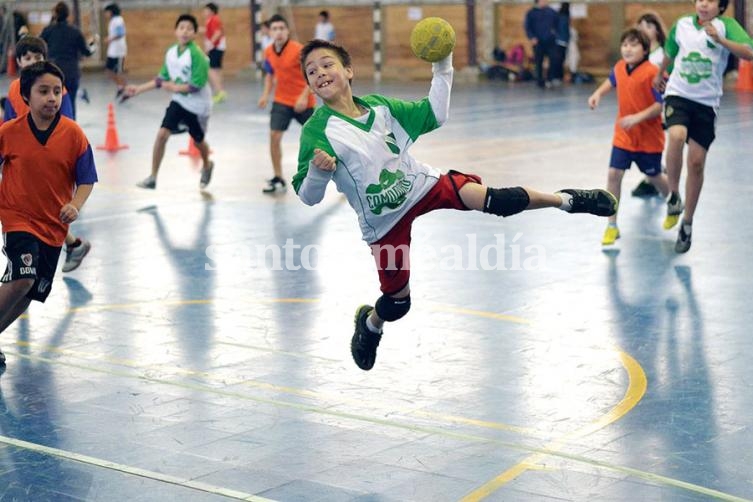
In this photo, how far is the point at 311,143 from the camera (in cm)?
789

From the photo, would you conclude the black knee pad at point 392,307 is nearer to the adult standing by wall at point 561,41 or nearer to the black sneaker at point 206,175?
the black sneaker at point 206,175

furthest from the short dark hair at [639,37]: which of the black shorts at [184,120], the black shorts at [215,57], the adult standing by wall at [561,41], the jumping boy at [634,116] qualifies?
the black shorts at [215,57]

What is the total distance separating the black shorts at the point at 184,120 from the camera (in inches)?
680

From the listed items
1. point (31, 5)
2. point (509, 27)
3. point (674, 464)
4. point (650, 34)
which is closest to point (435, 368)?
point (674, 464)

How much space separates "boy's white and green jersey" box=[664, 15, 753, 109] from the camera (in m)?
12.6

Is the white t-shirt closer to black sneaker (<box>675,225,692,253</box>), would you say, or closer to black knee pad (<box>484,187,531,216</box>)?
black sneaker (<box>675,225,692,253</box>)

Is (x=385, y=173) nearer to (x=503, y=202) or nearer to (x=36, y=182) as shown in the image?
(x=503, y=202)

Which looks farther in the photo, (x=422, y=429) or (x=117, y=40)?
(x=117, y=40)

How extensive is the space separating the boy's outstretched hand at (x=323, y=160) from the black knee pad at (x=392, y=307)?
130 centimetres

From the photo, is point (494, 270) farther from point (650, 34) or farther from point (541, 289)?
point (650, 34)

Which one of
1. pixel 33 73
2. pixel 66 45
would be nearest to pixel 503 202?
pixel 33 73

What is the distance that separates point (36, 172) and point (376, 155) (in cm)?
263

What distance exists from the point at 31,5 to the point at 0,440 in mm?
41035

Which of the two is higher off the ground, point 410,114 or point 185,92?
point 410,114
